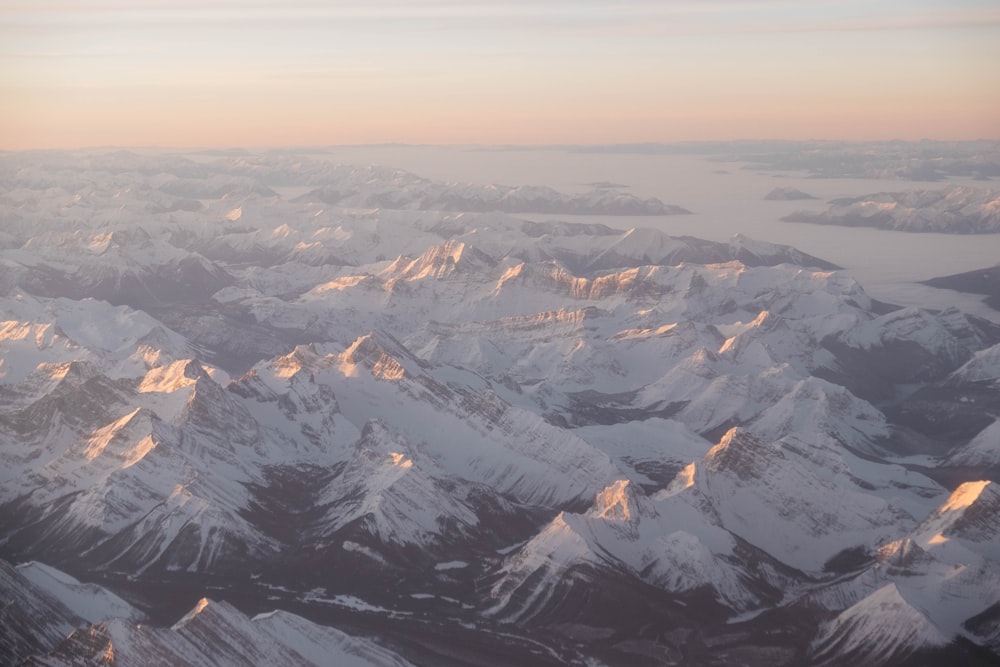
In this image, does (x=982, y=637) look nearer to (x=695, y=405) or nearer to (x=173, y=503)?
(x=173, y=503)

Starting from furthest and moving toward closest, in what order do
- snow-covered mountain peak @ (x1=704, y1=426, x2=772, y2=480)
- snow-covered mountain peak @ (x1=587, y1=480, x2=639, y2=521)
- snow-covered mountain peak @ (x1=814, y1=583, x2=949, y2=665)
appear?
snow-covered mountain peak @ (x1=704, y1=426, x2=772, y2=480) → snow-covered mountain peak @ (x1=587, y1=480, x2=639, y2=521) → snow-covered mountain peak @ (x1=814, y1=583, x2=949, y2=665)

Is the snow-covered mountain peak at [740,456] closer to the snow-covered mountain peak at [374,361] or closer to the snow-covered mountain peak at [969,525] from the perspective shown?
the snow-covered mountain peak at [969,525]

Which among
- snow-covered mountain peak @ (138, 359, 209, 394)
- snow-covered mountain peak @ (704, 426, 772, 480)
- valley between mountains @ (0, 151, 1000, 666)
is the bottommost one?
valley between mountains @ (0, 151, 1000, 666)

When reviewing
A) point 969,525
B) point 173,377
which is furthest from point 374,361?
point 969,525

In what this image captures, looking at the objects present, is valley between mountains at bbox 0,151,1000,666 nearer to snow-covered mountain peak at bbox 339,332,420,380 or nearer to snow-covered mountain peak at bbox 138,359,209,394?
snow-covered mountain peak at bbox 339,332,420,380

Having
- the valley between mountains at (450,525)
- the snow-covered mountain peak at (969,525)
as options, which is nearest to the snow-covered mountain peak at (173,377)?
the valley between mountains at (450,525)

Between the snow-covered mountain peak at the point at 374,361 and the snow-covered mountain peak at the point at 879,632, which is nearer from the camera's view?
the snow-covered mountain peak at the point at 879,632

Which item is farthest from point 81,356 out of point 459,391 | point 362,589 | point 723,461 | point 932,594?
point 932,594

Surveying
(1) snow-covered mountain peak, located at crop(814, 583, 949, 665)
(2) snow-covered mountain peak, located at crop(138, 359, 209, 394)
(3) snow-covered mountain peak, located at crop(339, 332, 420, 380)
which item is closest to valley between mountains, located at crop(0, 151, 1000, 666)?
(1) snow-covered mountain peak, located at crop(814, 583, 949, 665)

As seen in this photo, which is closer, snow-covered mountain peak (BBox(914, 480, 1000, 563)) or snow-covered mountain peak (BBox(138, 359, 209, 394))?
snow-covered mountain peak (BBox(914, 480, 1000, 563))

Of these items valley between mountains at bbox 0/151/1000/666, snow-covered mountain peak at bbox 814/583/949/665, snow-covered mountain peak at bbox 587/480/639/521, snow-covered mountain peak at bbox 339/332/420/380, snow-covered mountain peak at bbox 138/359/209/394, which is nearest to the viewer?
snow-covered mountain peak at bbox 814/583/949/665

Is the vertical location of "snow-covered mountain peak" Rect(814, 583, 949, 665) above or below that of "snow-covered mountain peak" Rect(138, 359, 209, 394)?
below
